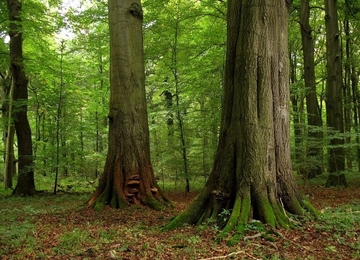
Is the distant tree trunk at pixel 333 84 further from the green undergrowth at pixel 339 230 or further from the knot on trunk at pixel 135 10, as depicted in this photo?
the knot on trunk at pixel 135 10

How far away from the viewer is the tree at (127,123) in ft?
22.6

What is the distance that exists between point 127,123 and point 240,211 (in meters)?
3.76

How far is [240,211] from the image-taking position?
4.27m

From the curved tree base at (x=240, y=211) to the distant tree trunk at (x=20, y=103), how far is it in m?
7.60

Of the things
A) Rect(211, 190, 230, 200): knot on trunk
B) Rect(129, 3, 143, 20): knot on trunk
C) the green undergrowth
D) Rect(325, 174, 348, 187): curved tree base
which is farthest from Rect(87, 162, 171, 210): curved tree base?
Rect(325, 174, 348, 187): curved tree base

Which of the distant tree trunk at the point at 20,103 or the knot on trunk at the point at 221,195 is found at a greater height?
the distant tree trunk at the point at 20,103

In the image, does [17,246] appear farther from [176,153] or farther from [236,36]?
[176,153]

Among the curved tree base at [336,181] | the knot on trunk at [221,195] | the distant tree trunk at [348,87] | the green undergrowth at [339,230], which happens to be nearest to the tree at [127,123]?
the knot on trunk at [221,195]

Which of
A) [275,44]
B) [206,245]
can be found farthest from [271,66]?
[206,245]

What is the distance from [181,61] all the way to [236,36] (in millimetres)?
6108

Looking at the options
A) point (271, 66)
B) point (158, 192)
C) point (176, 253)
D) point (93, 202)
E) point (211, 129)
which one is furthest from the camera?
point (211, 129)

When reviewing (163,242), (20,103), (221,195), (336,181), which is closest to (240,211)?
(221,195)

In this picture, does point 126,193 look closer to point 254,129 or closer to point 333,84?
point 254,129

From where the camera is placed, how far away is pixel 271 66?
4641mm
